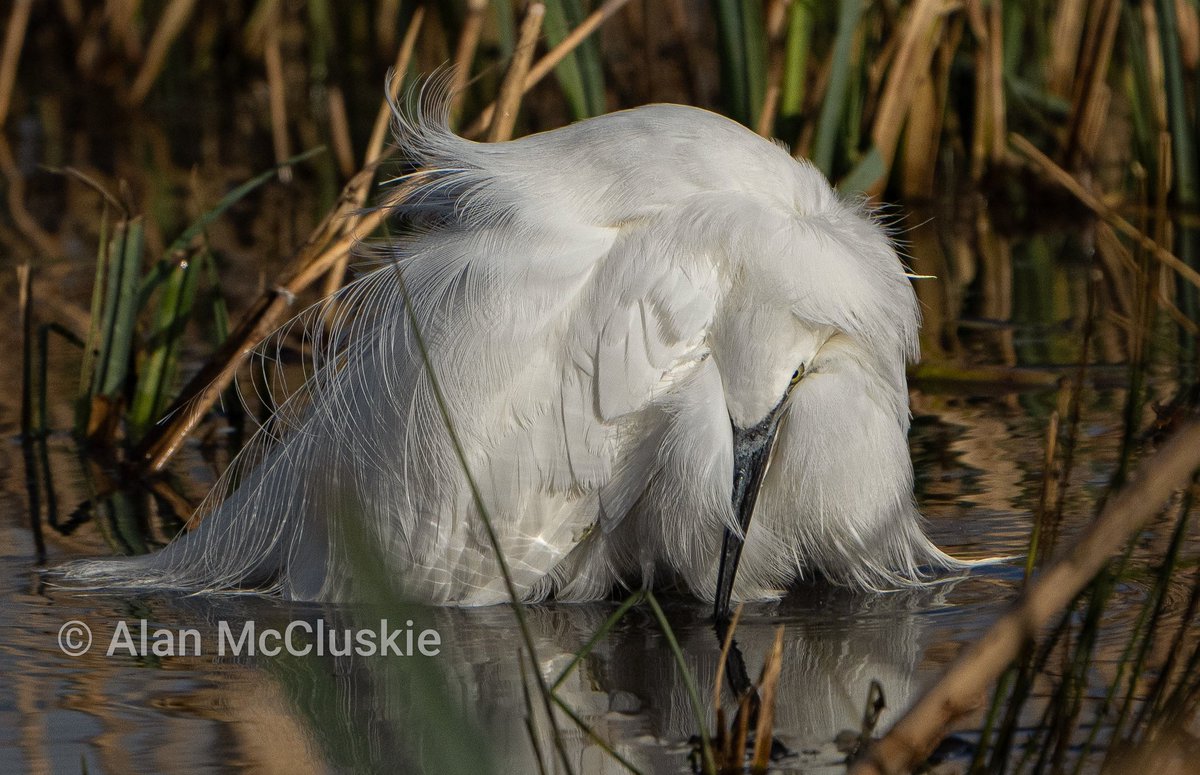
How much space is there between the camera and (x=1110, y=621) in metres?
2.36

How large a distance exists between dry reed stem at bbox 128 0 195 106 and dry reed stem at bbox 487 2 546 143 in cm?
454

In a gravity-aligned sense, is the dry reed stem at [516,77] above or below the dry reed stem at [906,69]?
above

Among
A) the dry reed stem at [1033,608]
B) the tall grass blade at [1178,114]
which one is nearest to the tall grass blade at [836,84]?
the tall grass blade at [1178,114]

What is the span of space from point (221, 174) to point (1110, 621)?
568 centimetres

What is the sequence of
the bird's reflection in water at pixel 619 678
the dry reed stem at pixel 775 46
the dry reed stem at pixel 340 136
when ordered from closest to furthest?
1. the bird's reflection in water at pixel 619 678
2. the dry reed stem at pixel 775 46
3. the dry reed stem at pixel 340 136

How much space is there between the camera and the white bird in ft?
8.05

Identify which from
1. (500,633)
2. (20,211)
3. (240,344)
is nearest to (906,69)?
(240,344)

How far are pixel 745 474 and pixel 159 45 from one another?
6.19 m

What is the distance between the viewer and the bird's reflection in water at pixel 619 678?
6.48ft

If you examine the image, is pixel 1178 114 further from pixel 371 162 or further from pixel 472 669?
pixel 472 669

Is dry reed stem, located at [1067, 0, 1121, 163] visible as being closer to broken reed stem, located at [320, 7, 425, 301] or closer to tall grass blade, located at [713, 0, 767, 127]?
tall grass blade, located at [713, 0, 767, 127]

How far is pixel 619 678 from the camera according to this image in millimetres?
2279

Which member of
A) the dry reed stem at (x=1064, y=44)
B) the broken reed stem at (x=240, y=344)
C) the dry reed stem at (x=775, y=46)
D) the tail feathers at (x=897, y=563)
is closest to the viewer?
Answer: the tail feathers at (x=897, y=563)

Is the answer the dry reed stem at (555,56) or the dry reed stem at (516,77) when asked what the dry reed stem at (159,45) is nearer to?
the dry reed stem at (555,56)
